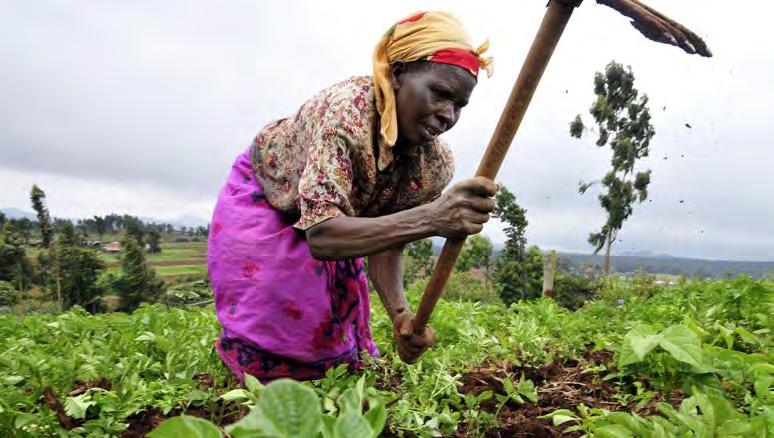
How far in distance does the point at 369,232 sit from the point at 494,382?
0.99 metres

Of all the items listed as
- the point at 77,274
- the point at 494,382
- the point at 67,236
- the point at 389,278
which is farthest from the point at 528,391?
the point at 67,236

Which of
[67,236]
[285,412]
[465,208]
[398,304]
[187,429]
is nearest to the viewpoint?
[285,412]

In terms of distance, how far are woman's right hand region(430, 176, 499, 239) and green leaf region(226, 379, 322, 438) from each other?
1.05m

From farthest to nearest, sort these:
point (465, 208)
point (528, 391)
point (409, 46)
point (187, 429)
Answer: point (528, 391) → point (409, 46) → point (465, 208) → point (187, 429)

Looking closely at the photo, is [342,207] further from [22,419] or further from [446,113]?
[22,419]

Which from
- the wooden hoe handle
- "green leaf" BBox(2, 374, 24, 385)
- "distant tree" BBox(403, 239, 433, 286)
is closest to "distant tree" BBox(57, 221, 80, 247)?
"distant tree" BBox(403, 239, 433, 286)

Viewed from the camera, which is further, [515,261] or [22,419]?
[515,261]

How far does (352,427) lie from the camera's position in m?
0.68

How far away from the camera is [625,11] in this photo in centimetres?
141

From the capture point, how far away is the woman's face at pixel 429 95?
6.34 feet

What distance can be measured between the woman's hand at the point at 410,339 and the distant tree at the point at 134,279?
3685cm

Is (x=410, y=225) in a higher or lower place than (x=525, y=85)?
lower

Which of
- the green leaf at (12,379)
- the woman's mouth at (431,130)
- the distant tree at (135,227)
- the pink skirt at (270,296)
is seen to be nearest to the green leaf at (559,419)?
the pink skirt at (270,296)

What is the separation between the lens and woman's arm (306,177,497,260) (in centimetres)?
165
